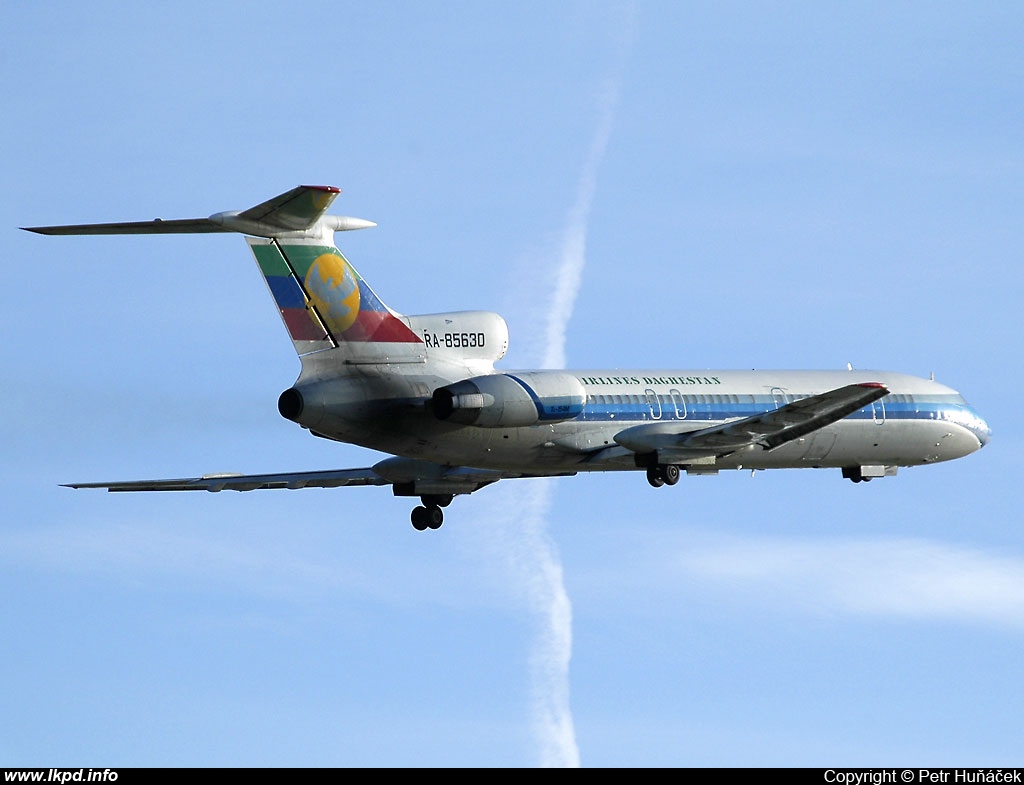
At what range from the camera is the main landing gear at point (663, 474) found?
4328 cm

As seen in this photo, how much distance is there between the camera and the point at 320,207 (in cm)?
3591

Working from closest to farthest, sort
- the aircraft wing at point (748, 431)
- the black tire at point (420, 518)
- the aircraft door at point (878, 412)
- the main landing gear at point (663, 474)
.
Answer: the aircraft wing at point (748, 431)
the main landing gear at point (663, 474)
the black tire at point (420, 518)
the aircraft door at point (878, 412)

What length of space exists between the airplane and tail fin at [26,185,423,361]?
31mm

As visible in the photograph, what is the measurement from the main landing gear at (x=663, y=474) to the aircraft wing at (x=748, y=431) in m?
0.25

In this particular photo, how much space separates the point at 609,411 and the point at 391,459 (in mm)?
5933

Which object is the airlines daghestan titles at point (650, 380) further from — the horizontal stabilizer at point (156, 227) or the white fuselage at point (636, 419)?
the horizontal stabilizer at point (156, 227)

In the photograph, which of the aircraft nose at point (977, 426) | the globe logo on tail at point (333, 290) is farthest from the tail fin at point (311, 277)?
the aircraft nose at point (977, 426)

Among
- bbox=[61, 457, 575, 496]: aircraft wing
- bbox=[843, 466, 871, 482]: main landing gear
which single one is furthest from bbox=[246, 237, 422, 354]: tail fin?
bbox=[843, 466, 871, 482]: main landing gear

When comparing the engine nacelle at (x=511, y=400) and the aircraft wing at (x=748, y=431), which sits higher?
the aircraft wing at (x=748, y=431)

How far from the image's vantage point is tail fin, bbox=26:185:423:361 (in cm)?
3700

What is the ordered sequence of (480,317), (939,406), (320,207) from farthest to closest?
1. (939,406)
2. (480,317)
3. (320,207)
